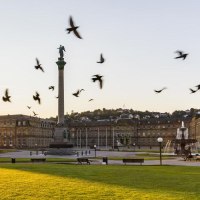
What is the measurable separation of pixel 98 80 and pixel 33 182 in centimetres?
1038

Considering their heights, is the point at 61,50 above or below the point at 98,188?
above

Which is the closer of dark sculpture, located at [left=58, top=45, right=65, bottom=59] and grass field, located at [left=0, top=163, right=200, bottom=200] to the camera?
grass field, located at [left=0, top=163, right=200, bottom=200]

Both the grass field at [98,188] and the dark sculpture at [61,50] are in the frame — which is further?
the dark sculpture at [61,50]

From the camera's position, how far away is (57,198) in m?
19.6

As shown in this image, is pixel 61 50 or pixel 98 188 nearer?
pixel 98 188

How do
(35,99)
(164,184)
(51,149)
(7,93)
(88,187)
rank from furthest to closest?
(51,149) → (164,184) → (88,187) → (35,99) → (7,93)

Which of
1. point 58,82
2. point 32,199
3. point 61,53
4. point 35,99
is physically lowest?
point 32,199

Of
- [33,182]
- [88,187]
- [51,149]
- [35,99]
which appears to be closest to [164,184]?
[88,187]

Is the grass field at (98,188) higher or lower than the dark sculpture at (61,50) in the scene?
lower

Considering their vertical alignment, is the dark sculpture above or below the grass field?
above

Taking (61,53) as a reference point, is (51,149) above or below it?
below

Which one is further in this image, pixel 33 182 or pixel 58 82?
pixel 58 82

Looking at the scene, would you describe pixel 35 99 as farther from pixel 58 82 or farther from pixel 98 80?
pixel 58 82

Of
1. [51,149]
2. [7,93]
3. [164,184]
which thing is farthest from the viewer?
[51,149]
